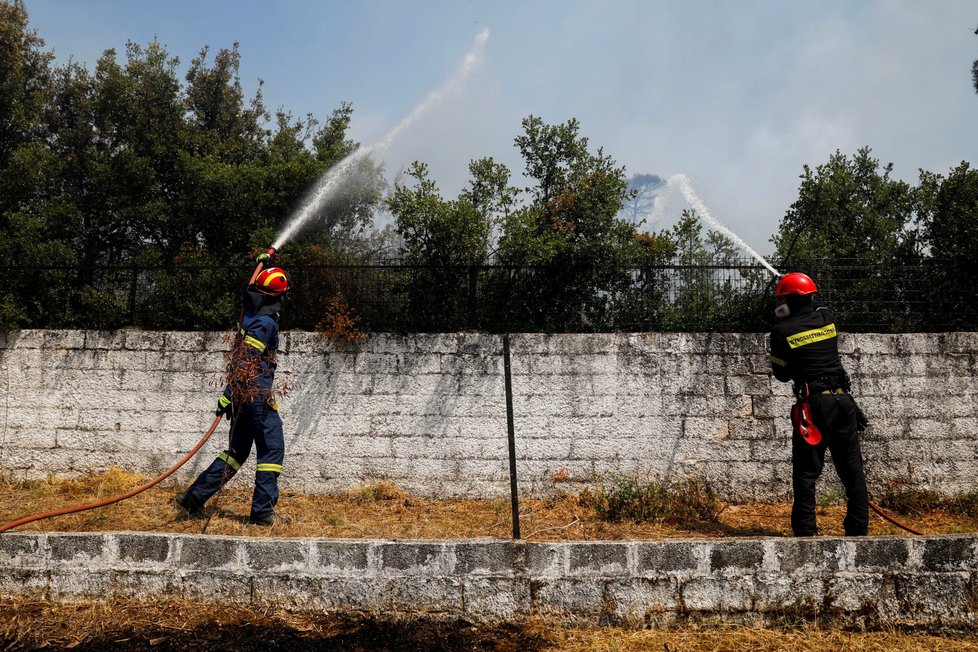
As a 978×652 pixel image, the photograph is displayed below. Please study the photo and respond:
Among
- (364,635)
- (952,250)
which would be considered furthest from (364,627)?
(952,250)

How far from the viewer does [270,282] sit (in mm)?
5809

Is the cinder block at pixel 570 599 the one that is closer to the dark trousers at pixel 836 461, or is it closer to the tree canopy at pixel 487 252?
the dark trousers at pixel 836 461

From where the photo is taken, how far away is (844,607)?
388cm

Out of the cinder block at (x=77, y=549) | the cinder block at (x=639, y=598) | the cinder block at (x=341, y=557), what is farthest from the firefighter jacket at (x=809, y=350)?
the cinder block at (x=77, y=549)

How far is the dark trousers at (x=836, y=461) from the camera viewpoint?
194 inches

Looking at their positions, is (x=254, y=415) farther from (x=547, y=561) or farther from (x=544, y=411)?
(x=547, y=561)

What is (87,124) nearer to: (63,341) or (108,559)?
(63,341)

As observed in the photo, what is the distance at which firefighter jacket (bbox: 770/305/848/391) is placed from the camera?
5.13 metres

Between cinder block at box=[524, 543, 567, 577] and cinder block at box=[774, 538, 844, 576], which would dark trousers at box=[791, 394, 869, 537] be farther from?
cinder block at box=[524, 543, 567, 577]

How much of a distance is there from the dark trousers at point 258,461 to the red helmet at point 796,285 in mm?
4198

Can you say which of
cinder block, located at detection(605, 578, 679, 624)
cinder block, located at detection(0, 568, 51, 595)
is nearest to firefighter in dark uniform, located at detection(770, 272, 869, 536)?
cinder block, located at detection(605, 578, 679, 624)

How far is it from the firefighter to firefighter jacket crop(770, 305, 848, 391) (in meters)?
4.05

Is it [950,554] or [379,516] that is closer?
[950,554]

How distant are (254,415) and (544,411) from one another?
270cm
